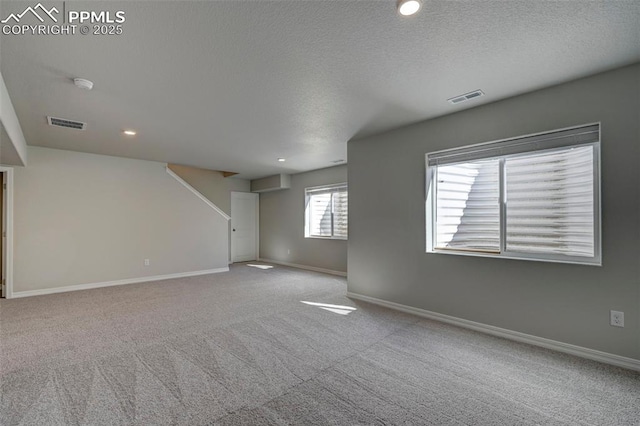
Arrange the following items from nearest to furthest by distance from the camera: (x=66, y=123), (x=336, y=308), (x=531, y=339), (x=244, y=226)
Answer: (x=531, y=339)
(x=66, y=123)
(x=336, y=308)
(x=244, y=226)

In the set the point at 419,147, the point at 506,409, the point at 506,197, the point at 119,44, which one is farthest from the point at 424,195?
the point at 119,44

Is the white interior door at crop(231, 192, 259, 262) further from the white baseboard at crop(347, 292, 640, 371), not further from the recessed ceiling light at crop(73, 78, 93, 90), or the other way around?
the recessed ceiling light at crop(73, 78, 93, 90)

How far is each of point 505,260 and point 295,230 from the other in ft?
17.3

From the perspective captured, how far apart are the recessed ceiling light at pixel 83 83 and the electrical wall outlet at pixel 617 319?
4.98 m

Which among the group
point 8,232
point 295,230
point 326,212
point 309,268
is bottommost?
point 309,268

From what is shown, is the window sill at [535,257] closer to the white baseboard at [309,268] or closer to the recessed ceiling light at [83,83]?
the white baseboard at [309,268]

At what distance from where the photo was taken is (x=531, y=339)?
2859mm

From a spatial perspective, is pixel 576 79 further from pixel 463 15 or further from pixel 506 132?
pixel 463 15

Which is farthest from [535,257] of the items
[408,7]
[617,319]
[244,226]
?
[244,226]

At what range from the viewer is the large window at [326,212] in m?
6.64

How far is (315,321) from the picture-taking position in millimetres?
3506

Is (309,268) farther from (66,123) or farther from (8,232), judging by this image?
(8,232)

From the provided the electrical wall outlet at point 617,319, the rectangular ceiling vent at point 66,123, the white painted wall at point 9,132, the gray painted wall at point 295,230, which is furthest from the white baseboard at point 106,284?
the electrical wall outlet at point 617,319

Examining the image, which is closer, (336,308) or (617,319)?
(617,319)
